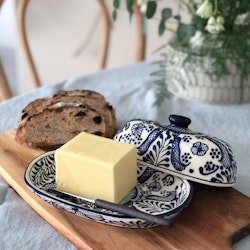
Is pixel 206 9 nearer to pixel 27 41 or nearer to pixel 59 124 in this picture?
pixel 59 124

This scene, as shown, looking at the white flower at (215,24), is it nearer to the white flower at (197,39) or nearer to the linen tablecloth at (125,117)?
the white flower at (197,39)

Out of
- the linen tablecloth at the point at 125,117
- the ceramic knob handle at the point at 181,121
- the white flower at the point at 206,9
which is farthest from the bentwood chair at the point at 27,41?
the ceramic knob handle at the point at 181,121

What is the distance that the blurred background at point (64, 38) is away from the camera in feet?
7.07

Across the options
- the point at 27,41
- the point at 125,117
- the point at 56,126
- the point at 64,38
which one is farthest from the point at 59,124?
the point at 64,38

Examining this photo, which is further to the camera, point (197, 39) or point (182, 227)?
point (197, 39)

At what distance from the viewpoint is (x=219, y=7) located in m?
1.03

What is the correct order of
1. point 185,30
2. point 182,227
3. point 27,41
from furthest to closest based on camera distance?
point 27,41
point 185,30
point 182,227

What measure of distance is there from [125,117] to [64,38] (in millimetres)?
1217

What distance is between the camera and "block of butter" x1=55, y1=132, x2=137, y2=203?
70 centimetres

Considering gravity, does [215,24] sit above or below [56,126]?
above

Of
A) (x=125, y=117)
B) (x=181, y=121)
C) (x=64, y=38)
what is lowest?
(x=64, y=38)

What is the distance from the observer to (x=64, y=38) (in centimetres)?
222

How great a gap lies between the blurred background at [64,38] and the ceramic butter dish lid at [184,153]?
1.39 metres

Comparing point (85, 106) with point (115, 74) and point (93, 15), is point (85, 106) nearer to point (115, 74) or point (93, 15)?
point (115, 74)
